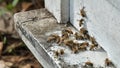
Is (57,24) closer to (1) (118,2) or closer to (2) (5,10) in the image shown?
(1) (118,2)

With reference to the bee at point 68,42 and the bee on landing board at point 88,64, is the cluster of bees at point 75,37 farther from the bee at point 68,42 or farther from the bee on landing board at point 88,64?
the bee on landing board at point 88,64

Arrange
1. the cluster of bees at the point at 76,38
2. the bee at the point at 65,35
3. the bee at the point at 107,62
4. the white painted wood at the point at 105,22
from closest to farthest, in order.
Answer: the white painted wood at the point at 105,22, the bee at the point at 107,62, the cluster of bees at the point at 76,38, the bee at the point at 65,35

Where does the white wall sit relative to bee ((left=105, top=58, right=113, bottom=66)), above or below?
above

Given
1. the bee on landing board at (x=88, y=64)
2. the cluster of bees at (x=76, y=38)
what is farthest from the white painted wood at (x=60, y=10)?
the bee on landing board at (x=88, y=64)

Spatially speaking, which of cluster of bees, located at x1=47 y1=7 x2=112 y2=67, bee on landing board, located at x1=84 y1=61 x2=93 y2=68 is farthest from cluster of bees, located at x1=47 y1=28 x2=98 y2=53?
bee on landing board, located at x1=84 y1=61 x2=93 y2=68

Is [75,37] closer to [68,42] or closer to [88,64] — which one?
[68,42]

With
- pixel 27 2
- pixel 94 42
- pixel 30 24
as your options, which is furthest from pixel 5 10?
pixel 94 42

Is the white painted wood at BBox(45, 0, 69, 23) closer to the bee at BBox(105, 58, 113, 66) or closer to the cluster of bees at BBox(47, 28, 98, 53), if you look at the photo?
the cluster of bees at BBox(47, 28, 98, 53)

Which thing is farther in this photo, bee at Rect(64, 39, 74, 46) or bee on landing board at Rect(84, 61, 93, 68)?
bee at Rect(64, 39, 74, 46)
